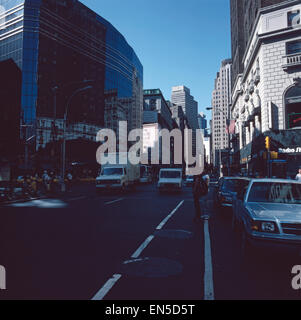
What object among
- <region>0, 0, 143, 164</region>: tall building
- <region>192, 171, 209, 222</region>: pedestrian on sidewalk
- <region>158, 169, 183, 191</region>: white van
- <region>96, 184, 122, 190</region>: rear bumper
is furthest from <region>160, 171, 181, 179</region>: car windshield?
<region>0, 0, 143, 164</region>: tall building

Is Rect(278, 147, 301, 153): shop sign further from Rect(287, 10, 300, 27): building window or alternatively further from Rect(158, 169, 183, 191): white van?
Rect(287, 10, 300, 27): building window

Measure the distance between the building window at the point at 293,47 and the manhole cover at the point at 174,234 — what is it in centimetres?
2327

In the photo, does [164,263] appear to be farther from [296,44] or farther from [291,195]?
[296,44]

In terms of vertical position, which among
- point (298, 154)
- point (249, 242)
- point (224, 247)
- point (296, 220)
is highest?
point (298, 154)

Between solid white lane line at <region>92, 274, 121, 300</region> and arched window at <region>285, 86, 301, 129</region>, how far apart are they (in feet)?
77.6

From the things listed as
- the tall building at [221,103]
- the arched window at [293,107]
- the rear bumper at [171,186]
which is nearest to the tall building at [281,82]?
the arched window at [293,107]

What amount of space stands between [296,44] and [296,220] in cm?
2471

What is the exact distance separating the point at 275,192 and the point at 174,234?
2.93 metres

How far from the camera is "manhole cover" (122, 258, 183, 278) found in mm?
4445

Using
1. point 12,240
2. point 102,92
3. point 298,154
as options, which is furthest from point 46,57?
point 12,240

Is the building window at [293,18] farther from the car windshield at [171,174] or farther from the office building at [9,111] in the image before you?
the office building at [9,111]

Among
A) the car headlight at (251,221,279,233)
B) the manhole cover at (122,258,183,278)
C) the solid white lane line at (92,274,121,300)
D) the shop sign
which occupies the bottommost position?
the manhole cover at (122,258,183,278)

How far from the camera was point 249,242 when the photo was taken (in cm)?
488

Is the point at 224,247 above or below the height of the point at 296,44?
below
